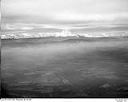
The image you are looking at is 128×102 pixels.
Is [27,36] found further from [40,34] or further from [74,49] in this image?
A: [74,49]

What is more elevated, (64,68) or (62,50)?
(62,50)

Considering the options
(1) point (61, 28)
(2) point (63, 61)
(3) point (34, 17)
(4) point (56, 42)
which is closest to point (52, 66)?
(2) point (63, 61)

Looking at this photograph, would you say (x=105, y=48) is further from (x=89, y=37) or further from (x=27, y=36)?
(x=27, y=36)

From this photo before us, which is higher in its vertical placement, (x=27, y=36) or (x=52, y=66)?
(x=27, y=36)

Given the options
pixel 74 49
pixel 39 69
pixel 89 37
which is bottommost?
pixel 39 69
